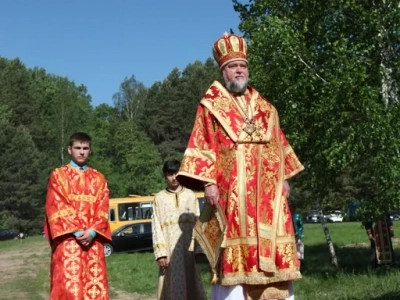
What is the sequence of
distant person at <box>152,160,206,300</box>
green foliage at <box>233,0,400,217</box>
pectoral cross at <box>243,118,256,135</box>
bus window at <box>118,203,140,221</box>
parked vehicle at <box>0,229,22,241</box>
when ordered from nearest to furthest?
pectoral cross at <box>243,118,256,135</box>, distant person at <box>152,160,206,300</box>, green foliage at <box>233,0,400,217</box>, bus window at <box>118,203,140,221</box>, parked vehicle at <box>0,229,22,241</box>

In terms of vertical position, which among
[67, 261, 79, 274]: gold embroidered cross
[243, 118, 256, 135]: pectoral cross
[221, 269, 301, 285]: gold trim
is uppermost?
[243, 118, 256, 135]: pectoral cross

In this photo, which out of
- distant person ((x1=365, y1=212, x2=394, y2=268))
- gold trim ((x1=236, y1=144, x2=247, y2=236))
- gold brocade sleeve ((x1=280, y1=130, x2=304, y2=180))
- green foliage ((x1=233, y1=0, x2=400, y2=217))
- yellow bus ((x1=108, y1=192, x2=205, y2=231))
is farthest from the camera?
yellow bus ((x1=108, y1=192, x2=205, y2=231))

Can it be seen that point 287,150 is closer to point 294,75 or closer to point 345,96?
point 345,96

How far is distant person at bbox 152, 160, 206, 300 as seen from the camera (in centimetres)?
795

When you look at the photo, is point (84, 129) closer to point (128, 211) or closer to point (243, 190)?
point (128, 211)

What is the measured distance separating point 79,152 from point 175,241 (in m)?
1.46

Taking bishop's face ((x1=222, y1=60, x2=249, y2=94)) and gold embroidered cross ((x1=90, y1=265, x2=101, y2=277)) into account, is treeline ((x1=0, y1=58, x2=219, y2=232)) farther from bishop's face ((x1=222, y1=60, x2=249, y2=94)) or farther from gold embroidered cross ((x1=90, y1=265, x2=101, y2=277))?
bishop's face ((x1=222, y1=60, x2=249, y2=94))

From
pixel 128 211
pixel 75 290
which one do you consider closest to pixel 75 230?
pixel 75 290

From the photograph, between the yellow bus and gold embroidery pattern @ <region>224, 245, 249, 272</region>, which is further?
the yellow bus

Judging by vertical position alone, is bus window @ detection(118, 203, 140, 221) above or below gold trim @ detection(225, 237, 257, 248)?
above

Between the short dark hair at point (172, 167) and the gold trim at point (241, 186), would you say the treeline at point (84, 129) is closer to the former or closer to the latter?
the short dark hair at point (172, 167)

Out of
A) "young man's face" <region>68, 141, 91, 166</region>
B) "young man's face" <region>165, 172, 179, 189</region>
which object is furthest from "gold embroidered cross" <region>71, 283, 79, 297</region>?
Result: "young man's face" <region>165, 172, 179, 189</region>

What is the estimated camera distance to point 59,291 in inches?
286

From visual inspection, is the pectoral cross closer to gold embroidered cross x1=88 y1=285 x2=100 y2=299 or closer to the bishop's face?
the bishop's face
